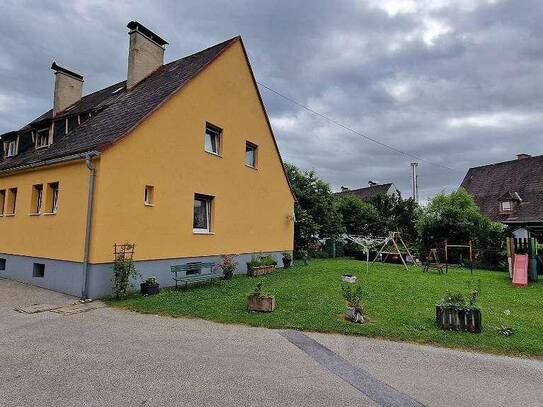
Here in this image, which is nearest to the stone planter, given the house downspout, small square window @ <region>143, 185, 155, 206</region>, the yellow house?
the yellow house

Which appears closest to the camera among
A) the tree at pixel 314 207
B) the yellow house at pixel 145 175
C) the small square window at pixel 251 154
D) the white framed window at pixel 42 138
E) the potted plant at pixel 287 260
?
the yellow house at pixel 145 175

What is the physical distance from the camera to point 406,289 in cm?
1250

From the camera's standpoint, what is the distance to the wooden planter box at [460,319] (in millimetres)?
7492

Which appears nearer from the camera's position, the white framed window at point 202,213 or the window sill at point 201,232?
the window sill at point 201,232

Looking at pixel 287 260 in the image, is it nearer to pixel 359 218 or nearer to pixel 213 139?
pixel 213 139

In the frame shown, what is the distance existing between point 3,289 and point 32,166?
13.7ft

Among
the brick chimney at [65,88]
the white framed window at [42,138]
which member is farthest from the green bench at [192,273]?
the brick chimney at [65,88]

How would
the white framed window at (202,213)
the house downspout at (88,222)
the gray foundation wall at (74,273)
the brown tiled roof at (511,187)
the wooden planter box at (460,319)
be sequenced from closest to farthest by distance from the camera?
the wooden planter box at (460,319), the house downspout at (88,222), the gray foundation wall at (74,273), the white framed window at (202,213), the brown tiled roof at (511,187)

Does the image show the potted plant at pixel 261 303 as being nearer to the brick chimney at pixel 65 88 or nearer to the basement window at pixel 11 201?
the basement window at pixel 11 201

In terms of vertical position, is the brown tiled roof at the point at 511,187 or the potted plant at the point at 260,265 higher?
the brown tiled roof at the point at 511,187

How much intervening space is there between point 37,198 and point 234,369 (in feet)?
36.8

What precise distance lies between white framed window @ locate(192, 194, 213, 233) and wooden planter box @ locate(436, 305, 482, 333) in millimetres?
9136

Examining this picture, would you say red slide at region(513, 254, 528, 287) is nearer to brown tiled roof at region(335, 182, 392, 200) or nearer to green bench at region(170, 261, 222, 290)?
green bench at region(170, 261, 222, 290)

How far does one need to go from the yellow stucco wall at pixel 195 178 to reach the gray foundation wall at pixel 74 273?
279 mm
